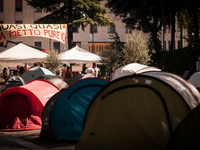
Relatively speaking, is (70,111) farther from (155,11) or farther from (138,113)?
(155,11)

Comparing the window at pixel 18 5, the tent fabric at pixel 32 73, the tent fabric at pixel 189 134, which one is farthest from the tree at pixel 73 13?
the tent fabric at pixel 189 134

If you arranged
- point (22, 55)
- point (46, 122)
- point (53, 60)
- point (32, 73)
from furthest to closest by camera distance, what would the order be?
1. point (53, 60)
2. point (22, 55)
3. point (32, 73)
4. point (46, 122)

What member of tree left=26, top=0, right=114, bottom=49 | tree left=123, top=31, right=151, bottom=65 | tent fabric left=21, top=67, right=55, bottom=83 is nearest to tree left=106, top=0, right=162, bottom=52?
tree left=26, top=0, right=114, bottom=49

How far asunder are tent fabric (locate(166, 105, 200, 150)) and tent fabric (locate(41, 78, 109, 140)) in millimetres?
4450

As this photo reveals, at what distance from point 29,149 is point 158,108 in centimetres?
290

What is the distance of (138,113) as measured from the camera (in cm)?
637

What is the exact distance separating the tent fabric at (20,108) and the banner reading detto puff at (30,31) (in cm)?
1221

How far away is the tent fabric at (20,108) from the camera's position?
10.7m

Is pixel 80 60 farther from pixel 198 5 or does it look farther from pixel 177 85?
pixel 177 85

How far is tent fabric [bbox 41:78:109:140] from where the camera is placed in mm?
8844

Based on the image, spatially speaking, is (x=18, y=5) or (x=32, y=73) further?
(x=18, y=5)

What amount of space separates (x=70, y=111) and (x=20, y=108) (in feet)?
7.94

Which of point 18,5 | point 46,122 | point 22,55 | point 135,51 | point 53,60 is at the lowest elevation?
point 46,122

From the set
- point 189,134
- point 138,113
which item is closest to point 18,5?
point 138,113
